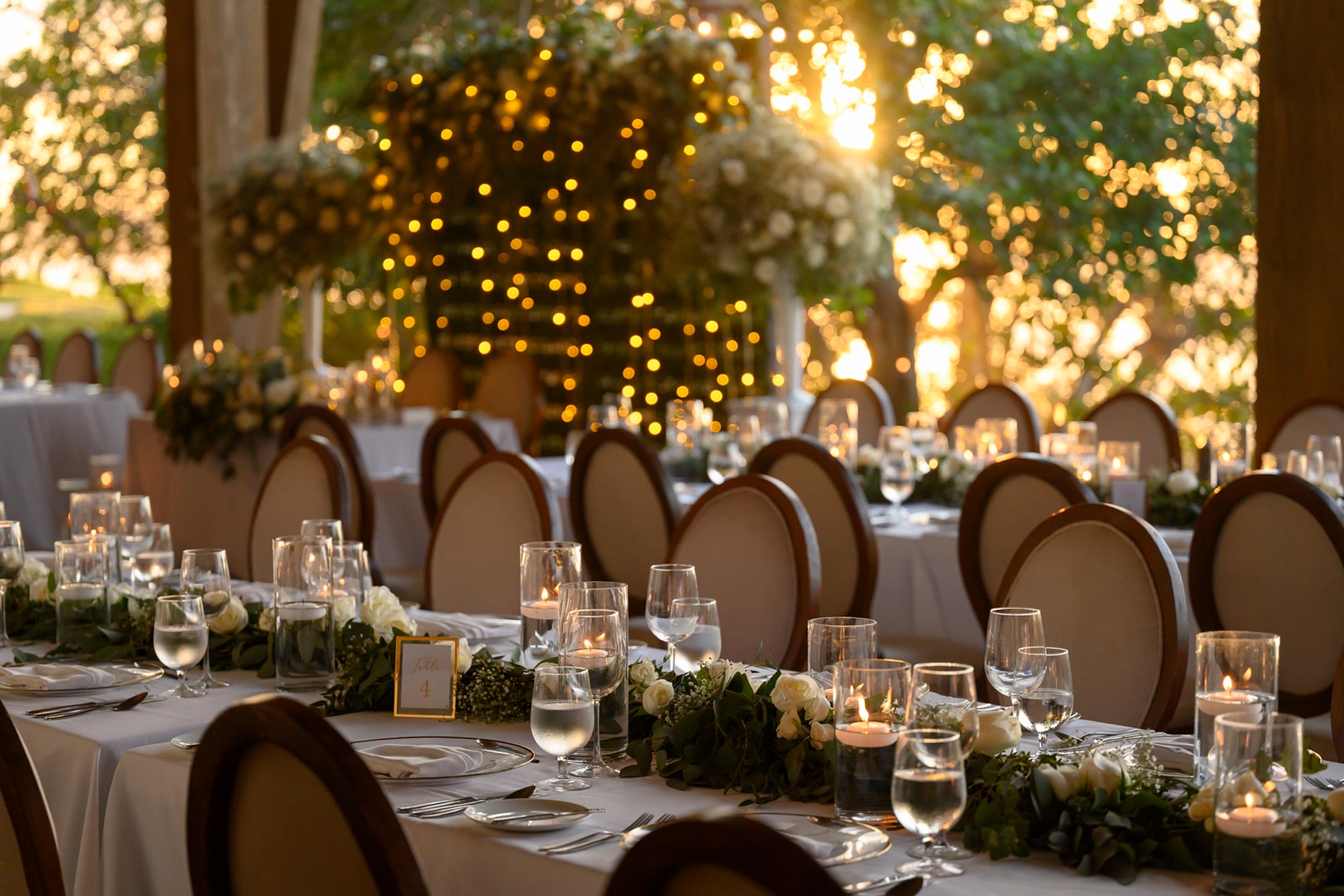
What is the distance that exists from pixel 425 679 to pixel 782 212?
14.9ft

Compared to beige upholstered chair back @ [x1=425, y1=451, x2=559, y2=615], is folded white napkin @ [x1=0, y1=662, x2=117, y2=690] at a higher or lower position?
lower

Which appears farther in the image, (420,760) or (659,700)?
(659,700)

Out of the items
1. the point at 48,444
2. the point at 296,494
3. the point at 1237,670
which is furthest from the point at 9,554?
the point at 48,444

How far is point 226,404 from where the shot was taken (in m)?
5.88

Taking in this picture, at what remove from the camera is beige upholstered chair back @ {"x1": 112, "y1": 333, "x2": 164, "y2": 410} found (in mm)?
9000

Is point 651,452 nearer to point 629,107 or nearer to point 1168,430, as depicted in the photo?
point 1168,430

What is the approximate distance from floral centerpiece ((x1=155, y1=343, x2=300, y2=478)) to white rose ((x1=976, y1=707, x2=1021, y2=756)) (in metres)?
4.37

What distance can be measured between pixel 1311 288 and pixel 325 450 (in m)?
3.69

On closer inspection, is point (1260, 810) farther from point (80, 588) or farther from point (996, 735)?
point (80, 588)

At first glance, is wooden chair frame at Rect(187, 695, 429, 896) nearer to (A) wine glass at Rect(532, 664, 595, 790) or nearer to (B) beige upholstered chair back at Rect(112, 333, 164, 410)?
(A) wine glass at Rect(532, 664, 595, 790)

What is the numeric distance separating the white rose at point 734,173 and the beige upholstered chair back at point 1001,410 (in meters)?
1.31

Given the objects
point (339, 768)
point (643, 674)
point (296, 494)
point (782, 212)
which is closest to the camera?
point (339, 768)

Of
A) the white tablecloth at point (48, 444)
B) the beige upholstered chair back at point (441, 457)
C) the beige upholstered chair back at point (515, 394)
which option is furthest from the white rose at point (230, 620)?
the white tablecloth at point (48, 444)

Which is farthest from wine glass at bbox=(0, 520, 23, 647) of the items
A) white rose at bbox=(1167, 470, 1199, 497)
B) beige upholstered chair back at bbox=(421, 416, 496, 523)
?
white rose at bbox=(1167, 470, 1199, 497)
